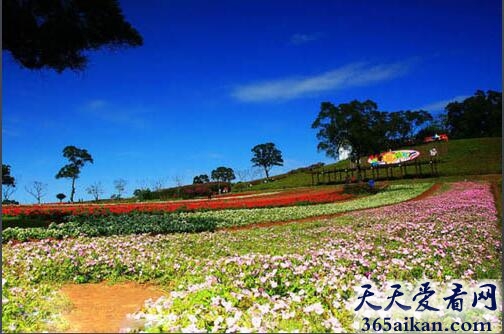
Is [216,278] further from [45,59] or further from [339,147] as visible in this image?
[339,147]

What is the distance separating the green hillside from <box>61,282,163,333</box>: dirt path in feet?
165

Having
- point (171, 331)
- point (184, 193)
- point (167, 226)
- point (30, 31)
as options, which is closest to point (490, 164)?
point (184, 193)

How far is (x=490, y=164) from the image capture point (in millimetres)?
54719

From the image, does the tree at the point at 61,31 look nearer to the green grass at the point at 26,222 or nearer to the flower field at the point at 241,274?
the green grass at the point at 26,222

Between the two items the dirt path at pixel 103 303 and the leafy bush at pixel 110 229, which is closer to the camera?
the dirt path at pixel 103 303

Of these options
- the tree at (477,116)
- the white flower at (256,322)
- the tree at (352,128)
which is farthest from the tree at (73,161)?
the tree at (477,116)

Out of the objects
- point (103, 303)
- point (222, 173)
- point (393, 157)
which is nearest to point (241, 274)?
point (103, 303)

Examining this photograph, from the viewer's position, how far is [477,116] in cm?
10131

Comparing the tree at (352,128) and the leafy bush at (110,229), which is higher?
the tree at (352,128)

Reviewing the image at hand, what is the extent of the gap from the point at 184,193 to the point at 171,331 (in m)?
45.0

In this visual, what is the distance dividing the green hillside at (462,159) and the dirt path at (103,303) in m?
50.2

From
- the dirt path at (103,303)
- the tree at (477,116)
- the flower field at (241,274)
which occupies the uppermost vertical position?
the tree at (477,116)

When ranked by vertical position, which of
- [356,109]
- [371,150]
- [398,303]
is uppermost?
[356,109]

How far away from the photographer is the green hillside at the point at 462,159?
174 feet
